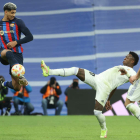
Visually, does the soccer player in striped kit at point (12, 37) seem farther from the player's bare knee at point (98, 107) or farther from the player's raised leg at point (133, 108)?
the player's raised leg at point (133, 108)

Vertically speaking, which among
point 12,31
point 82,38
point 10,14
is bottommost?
point 82,38

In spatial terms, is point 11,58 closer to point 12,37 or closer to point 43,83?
point 12,37

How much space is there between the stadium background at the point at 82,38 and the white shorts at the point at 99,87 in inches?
270

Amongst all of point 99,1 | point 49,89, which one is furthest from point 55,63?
point 99,1

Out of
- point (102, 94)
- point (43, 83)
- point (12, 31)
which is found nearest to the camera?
point (102, 94)

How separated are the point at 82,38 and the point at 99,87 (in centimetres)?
746

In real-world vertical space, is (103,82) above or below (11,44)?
below

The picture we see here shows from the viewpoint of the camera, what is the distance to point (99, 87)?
19.8 feet

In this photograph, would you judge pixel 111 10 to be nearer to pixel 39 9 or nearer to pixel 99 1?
pixel 99 1

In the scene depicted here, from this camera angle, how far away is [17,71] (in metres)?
5.77

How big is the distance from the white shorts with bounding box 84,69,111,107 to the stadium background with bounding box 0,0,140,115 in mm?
6852
